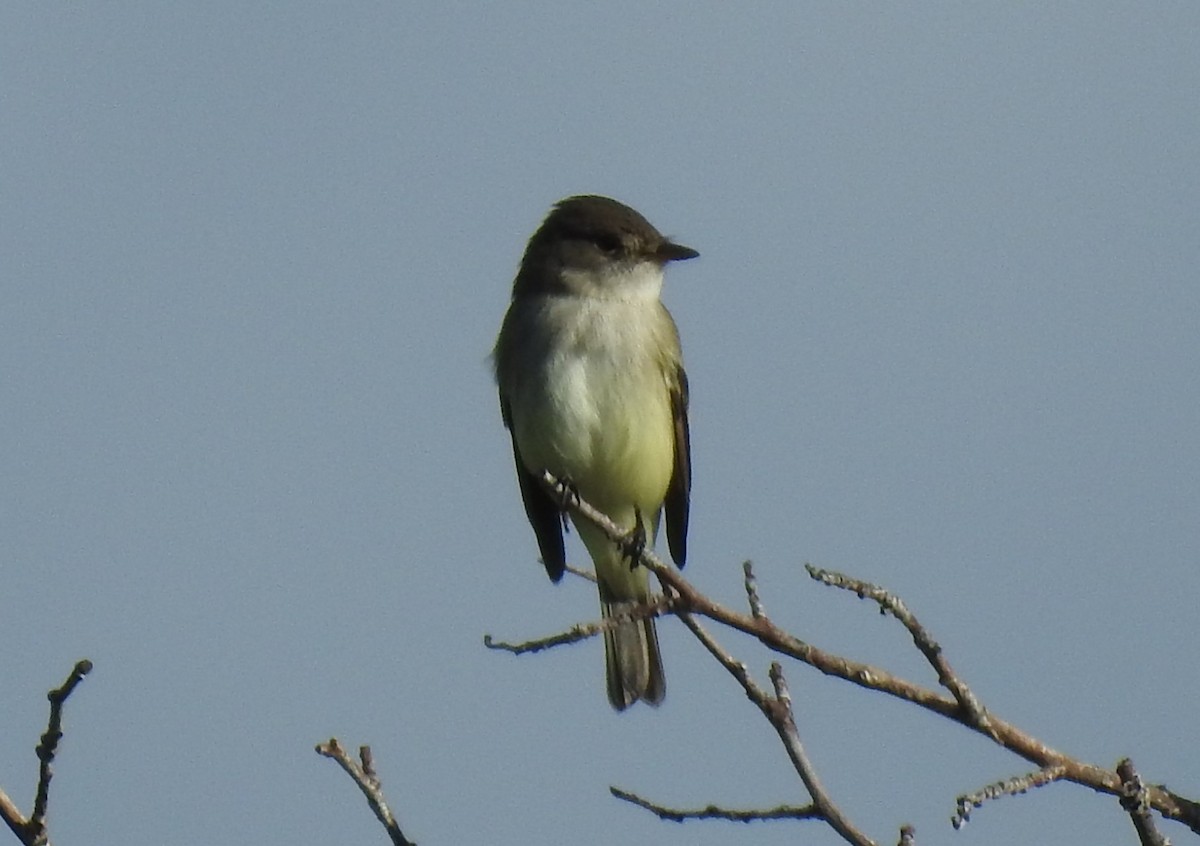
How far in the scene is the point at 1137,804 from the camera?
3135mm

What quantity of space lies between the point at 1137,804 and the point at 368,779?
168cm

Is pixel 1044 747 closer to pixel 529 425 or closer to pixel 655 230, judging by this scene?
pixel 529 425

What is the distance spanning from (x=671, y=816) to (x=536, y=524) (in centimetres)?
396

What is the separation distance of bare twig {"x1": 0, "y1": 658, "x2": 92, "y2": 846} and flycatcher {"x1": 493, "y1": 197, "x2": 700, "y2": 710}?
366cm

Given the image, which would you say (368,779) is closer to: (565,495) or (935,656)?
(935,656)

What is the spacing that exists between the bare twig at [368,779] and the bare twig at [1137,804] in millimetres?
1487

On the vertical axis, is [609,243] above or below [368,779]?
above

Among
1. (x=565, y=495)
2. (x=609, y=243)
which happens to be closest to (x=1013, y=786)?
(x=565, y=495)

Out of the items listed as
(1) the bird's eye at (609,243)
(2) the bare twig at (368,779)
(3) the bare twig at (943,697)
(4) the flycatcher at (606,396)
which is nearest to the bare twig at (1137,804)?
(3) the bare twig at (943,697)

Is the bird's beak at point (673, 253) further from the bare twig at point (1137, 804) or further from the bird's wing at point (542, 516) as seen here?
the bare twig at point (1137, 804)

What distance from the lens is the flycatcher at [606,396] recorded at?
7.35 metres

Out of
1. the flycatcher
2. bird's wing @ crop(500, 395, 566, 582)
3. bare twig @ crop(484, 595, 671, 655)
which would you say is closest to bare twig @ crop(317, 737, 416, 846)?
bare twig @ crop(484, 595, 671, 655)

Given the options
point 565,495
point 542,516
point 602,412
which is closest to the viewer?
point 565,495

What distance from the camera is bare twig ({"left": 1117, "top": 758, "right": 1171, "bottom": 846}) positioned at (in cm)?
305
